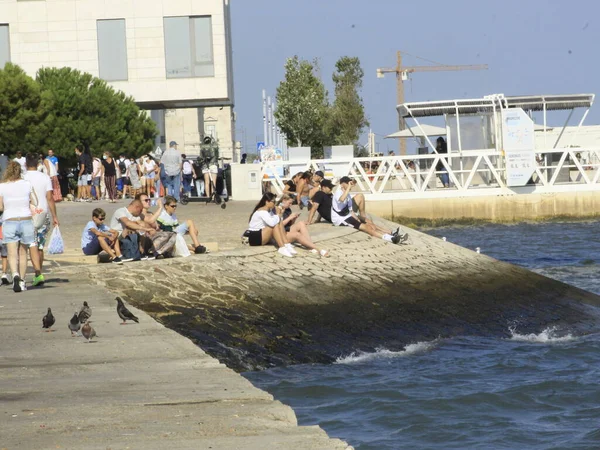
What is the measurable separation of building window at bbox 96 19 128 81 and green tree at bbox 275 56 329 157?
22326 mm

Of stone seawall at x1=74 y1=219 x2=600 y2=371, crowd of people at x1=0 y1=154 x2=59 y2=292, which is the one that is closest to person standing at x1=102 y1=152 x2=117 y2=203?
stone seawall at x1=74 y1=219 x2=600 y2=371

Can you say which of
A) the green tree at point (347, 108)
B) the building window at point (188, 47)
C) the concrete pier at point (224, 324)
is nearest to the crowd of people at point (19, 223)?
the concrete pier at point (224, 324)

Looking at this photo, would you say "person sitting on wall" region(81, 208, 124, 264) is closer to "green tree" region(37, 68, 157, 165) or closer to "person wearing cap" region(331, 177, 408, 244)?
"person wearing cap" region(331, 177, 408, 244)

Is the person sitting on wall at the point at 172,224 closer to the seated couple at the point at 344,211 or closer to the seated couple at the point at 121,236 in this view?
the seated couple at the point at 121,236

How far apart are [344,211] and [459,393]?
9727mm

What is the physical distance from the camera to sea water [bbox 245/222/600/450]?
10.4m

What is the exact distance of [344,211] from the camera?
854 inches

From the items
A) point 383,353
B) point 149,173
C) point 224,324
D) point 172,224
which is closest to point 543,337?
point 383,353

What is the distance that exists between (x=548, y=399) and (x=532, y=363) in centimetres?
202

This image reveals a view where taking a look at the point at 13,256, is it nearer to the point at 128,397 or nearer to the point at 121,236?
the point at 121,236

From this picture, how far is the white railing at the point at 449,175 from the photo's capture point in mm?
38500

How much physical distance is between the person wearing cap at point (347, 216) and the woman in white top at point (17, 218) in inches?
319

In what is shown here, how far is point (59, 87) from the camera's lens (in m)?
51.2

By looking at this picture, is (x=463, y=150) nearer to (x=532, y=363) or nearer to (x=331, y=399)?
(x=532, y=363)
